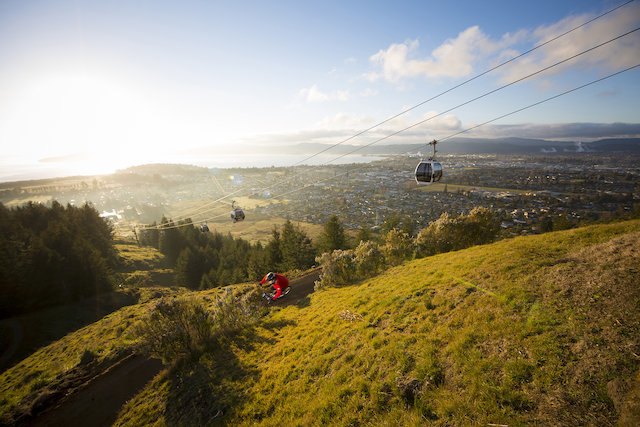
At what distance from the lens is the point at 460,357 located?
765cm

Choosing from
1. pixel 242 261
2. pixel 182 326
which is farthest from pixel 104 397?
pixel 242 261

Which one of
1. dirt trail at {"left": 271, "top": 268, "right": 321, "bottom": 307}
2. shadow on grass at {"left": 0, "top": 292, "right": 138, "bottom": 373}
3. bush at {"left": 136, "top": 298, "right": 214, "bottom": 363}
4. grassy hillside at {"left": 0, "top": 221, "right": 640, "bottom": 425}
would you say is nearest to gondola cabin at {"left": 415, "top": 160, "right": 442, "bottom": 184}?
grassy hillside at {"left": 0, "top": 221, "right": 640, "bottom": 425}

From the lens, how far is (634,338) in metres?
6.18

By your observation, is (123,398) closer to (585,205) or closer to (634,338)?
(634,338)

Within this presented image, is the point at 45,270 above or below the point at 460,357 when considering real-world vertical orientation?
below

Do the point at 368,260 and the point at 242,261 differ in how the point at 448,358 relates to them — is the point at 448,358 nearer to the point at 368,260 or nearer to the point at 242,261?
the point at 368,260

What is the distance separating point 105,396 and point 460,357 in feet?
67.2

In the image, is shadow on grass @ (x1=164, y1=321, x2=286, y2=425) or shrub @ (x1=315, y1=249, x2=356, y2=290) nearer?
shadow on grass @ (x1=164, y1=321, x2=286, y2=425)

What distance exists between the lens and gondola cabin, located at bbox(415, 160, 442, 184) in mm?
18484

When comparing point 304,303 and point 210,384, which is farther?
point 304,303

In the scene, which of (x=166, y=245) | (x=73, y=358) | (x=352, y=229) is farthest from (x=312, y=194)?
(x=73, y=358)

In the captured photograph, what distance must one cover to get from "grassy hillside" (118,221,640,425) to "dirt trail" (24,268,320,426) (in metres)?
1.33

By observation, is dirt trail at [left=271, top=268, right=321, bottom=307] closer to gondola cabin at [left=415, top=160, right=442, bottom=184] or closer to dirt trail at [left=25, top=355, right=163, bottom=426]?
dirt trail at [left=25, top=355, right=163, bottom=426]

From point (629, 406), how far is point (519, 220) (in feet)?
262
